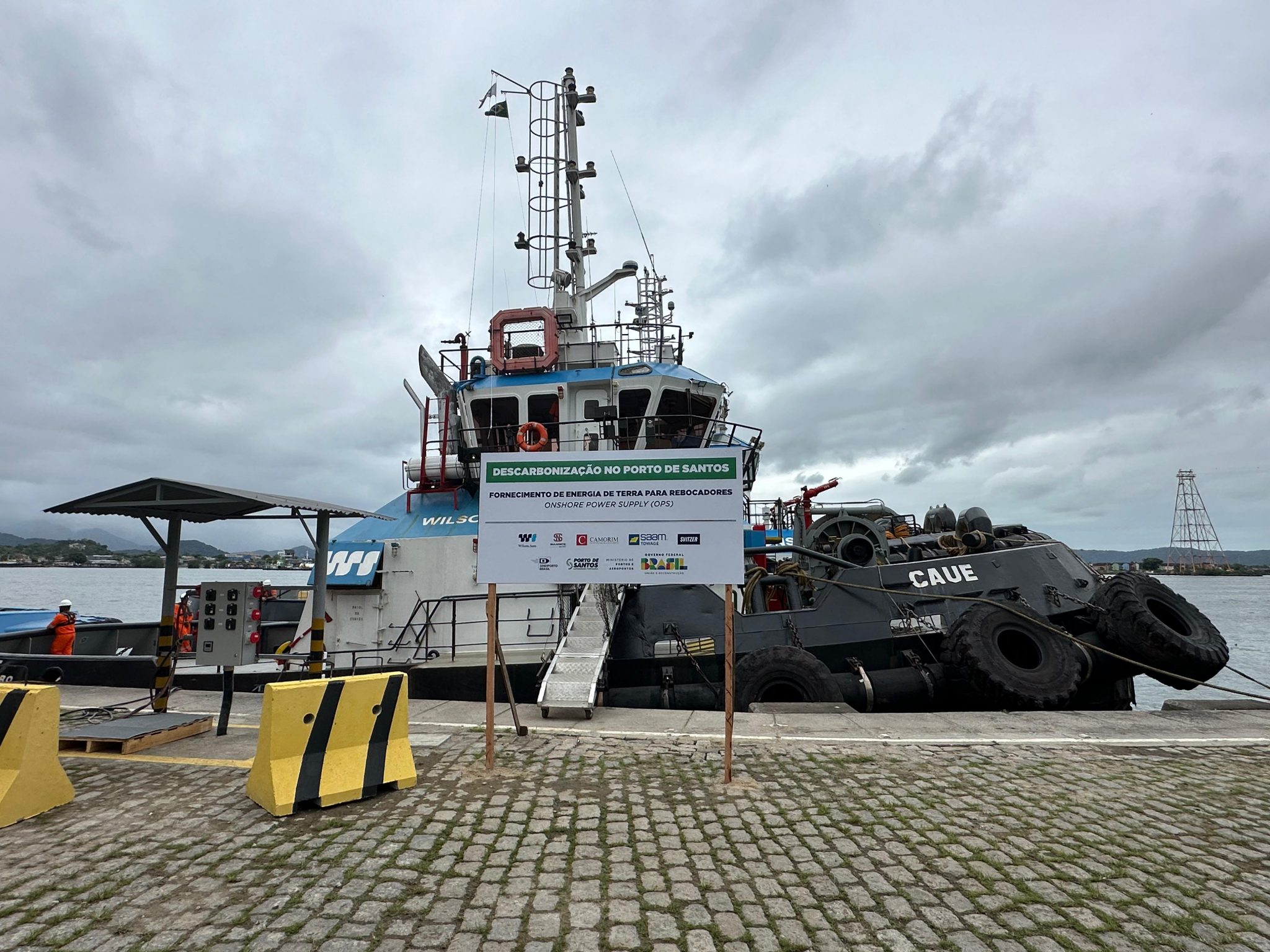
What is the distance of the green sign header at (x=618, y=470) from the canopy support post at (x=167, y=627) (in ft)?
12.1

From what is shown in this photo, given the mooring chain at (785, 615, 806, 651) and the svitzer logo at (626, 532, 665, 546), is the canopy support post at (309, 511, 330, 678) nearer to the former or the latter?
the svitzer logo at (626, 532, 665, 546)

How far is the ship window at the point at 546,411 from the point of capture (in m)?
11.3

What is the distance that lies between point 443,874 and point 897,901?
6.99 ft

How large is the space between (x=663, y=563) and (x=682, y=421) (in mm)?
6760

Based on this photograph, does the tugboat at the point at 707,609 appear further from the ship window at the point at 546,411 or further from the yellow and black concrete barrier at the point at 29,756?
the yellow and black concrete barrier at the point at 29,756

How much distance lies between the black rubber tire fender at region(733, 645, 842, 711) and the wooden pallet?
5.45m

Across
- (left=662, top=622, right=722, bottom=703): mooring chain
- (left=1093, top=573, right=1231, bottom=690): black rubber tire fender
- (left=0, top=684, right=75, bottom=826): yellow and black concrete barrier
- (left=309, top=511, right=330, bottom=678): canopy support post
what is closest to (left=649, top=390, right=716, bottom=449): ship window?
(left=662, top=622, right=722, bottom=703): mooring chain

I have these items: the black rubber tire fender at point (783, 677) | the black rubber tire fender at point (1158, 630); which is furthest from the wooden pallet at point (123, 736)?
the black rubber tire fender at point (1158, 630)

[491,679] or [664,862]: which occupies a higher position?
[491,679]

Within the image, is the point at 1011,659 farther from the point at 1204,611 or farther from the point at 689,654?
the point at 1204,611

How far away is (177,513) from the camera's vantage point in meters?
6.41

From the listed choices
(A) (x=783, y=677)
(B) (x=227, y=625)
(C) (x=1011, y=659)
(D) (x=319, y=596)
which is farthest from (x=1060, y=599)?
(B) (x=227, y=625)

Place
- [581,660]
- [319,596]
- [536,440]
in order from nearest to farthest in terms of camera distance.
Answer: [319,596], [581,660], [536,440]

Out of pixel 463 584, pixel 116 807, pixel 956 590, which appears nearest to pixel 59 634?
pixel 463 584
